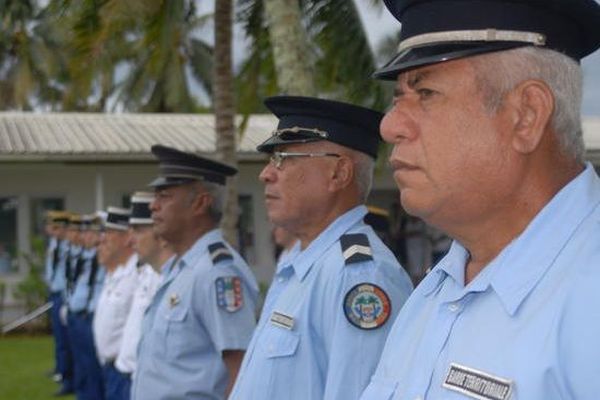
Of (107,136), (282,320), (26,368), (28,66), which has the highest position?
(28,66)

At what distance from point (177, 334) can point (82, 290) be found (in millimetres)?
7410

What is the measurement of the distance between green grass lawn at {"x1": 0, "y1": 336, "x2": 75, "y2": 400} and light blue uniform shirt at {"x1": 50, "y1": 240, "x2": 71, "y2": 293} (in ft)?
3.69

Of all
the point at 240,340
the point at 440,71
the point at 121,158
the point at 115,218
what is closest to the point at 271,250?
the point at 121,158

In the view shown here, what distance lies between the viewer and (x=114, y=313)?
26.1 feet

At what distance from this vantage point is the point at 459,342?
1789 millimetres

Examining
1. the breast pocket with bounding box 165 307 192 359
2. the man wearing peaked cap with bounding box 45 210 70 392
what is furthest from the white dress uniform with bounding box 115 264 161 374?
the man wearing peaked cap with bounding box 45 210 70 392

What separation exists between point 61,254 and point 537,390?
1383 cm

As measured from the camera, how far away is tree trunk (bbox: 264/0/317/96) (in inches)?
288

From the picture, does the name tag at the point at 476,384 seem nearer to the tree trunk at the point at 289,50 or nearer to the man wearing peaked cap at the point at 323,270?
the man wearing peaked cap at the point at 323,270

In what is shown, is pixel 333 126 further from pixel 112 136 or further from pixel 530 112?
pixel 112 136

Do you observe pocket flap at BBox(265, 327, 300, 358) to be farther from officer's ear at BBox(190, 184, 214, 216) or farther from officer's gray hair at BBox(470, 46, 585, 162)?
officer's ear at BBox(190, 184, 214, 216)

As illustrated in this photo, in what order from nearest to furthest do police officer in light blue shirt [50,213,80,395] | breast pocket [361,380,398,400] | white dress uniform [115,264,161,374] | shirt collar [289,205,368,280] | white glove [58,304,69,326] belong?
breast pocket [361,380,398,400], shirt collar [289,205,368,280], white dress uniform [115,264,161,374], police officer in light blue shirt [50,213,80,395], white glove [58,304,69,326]

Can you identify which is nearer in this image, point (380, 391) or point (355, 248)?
point (380, 391)

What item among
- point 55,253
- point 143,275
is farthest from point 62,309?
point 143,275
